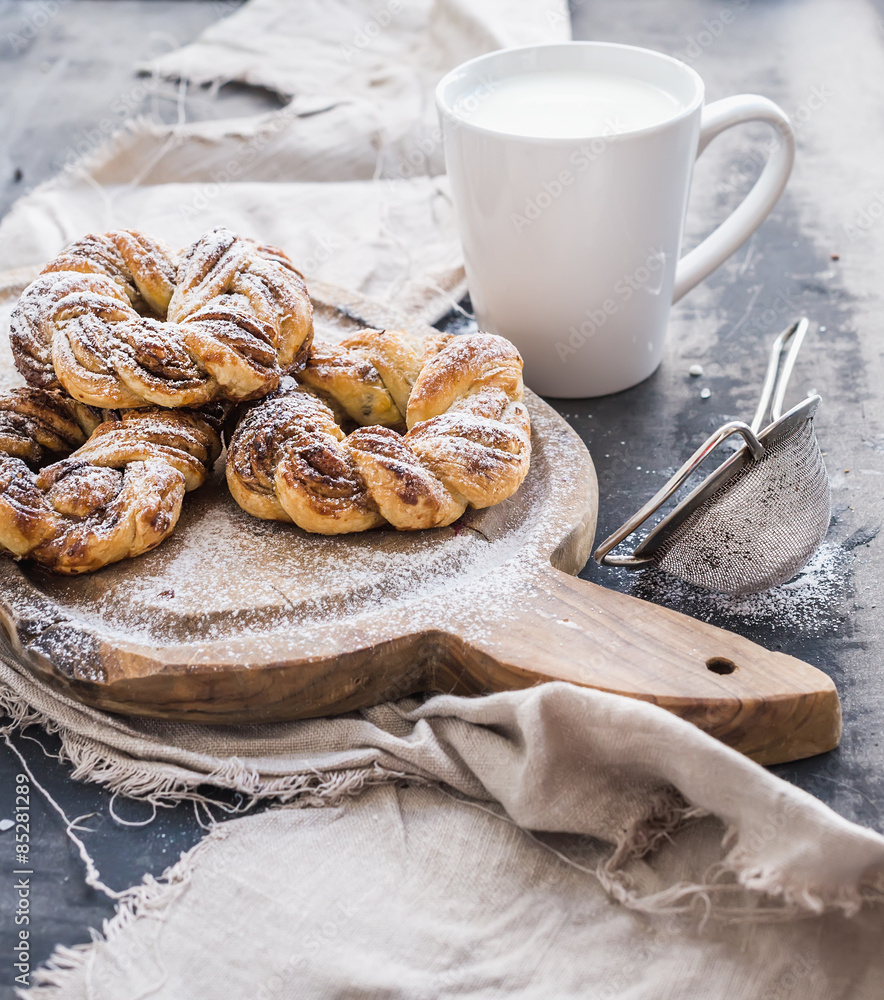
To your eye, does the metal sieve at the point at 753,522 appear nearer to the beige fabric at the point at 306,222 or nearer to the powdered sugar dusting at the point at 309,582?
the powdered sugar dusting at the point at 309,582

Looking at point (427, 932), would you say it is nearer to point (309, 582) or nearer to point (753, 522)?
point (309, 582)

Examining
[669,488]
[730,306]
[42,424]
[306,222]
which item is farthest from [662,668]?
[306,222]

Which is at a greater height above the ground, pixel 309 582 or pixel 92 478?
pixel 92 478

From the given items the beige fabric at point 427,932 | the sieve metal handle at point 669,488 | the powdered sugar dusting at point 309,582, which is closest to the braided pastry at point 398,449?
the powdered sugar dusting at point 309,582

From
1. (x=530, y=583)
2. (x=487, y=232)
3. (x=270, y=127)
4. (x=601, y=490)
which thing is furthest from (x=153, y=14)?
(x=530, y=583)

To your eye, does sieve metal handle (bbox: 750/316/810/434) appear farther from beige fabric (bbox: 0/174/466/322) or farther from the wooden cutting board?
beige fabric (bbox: 0/174/466/322)

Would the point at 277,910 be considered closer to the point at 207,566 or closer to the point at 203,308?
the point at 207,566

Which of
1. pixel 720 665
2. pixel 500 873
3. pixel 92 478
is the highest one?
pixel 92 478
